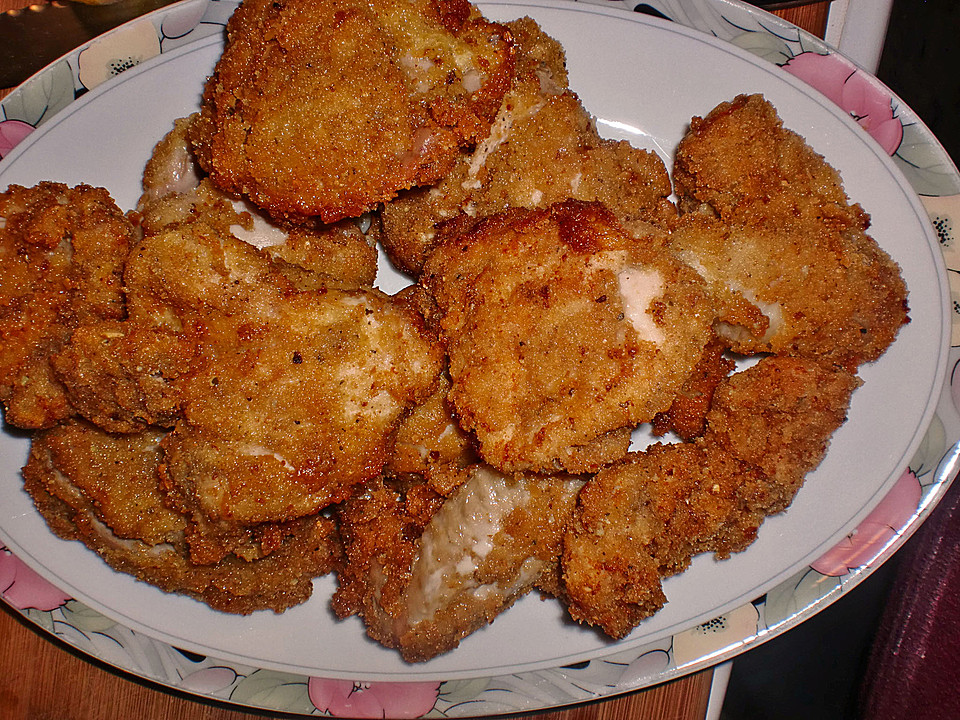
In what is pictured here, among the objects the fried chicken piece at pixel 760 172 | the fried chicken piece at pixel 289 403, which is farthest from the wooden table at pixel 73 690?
the fried chicken piece at pixel 289 403

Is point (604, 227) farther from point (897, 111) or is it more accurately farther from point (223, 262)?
point (897, 111)

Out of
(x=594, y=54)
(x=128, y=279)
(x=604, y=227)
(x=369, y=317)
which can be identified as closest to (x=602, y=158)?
(x=604, y=227)

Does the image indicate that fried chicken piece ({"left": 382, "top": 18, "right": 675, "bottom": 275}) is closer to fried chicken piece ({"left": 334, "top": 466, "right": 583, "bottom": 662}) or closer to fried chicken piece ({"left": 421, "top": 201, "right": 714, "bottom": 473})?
fried chicken piece ({"left": 421, "top": 201, "right": 714, "bottom": 473})

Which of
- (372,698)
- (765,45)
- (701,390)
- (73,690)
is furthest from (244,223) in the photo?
(73,690)

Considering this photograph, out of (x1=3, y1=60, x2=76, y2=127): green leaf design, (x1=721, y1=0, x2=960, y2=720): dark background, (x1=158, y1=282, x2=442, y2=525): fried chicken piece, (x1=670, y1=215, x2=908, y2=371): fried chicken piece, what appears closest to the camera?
(x1=158, y1=282, x2=442, y2=525): fried chicken piece

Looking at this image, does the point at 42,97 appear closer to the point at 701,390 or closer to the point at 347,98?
the point at 347,98

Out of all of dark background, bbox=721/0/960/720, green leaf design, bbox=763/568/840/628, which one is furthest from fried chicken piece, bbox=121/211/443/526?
dark background, bbox=721/0/960/720
